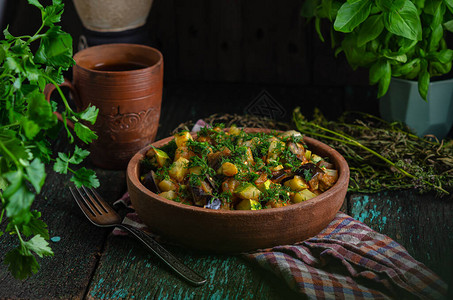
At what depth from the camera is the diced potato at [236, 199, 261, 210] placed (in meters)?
1.14

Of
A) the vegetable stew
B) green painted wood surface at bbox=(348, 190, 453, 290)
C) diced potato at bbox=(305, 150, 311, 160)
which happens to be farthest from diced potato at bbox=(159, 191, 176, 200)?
green painted wood surface at bbox=(348, 190, 453, 290)

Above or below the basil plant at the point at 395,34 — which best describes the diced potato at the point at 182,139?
below

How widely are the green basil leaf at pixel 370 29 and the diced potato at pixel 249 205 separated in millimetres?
607

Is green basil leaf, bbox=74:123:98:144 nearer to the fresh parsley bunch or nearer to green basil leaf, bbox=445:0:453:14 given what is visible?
the fresh parsley bunch

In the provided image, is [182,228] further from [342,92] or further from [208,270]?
[342,92]

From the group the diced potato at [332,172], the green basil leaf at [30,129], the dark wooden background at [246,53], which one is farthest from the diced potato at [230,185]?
the dark wooden background at [246,53]

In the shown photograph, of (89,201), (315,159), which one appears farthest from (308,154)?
(89,201)

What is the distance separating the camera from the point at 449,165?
1502mm

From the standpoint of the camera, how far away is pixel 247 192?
115 cm

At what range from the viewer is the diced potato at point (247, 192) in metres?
1.15

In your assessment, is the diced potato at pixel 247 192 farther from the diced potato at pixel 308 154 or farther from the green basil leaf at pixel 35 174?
the green basil leaf at pixel 35 174

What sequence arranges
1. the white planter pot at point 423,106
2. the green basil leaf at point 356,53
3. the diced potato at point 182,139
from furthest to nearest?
the white planter pot at point 423,106, the green basil leaf at point 356,53, the diced potato at point 182,139

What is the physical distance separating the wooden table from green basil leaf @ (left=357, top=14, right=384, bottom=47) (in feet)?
1.40

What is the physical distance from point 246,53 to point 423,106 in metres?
0.83
